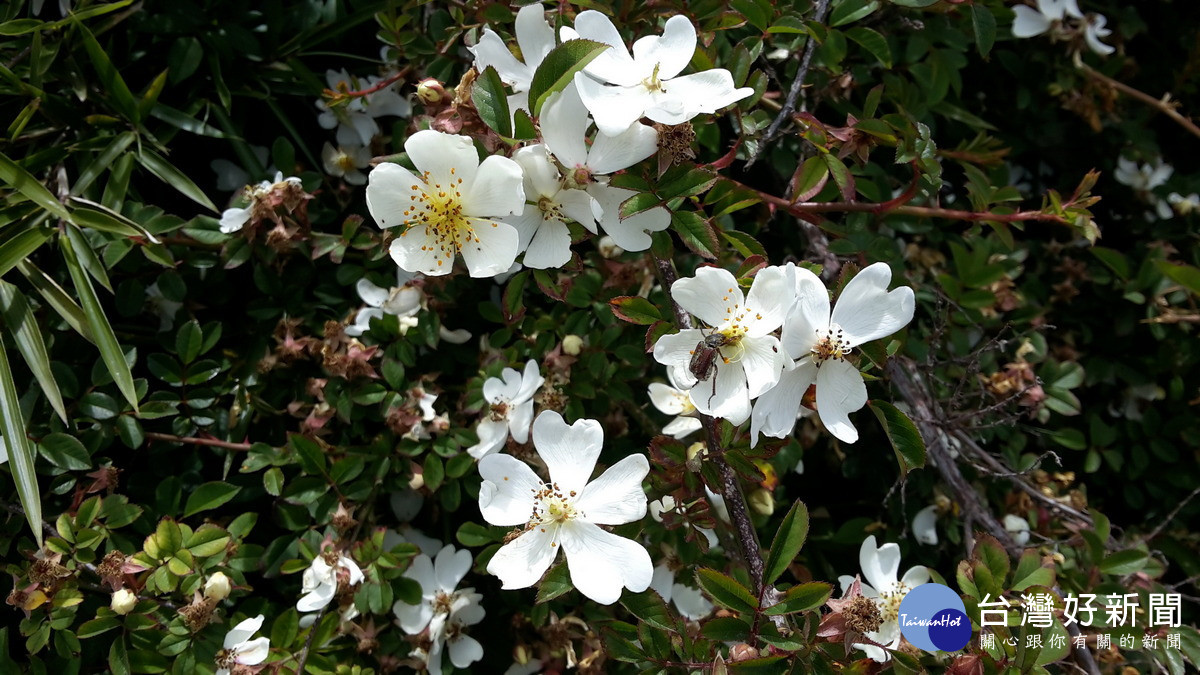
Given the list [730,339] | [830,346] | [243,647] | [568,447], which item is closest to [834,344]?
[830,346]

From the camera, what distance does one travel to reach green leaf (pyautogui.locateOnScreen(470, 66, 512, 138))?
34.1 inches

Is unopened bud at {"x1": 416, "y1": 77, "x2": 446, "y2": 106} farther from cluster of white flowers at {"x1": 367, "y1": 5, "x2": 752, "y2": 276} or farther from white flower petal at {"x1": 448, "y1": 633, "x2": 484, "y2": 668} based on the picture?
white flower petal at {"x1": 448, "y1": 633, "x2": 484, "y2": 668}

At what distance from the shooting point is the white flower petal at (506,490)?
0.97m

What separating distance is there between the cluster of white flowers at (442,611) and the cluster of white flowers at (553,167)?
568 millimetres

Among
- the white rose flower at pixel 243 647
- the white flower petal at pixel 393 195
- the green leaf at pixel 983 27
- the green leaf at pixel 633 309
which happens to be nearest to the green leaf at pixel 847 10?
the green leaf at pixel 983 27

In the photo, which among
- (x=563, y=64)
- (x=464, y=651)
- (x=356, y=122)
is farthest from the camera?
(x=356, y=122)

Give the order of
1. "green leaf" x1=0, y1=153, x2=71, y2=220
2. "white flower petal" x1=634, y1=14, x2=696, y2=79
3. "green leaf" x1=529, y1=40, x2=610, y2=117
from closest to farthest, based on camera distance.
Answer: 1. "green leaf" x1=529, y1=40, x2=610, y2=117
2. "white flower petal" x1=634, y1=14, x2=696, y2=79
3. "green leaf" x1=0, y1=153, x2=71, y2=220

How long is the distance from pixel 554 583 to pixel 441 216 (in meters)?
0.44

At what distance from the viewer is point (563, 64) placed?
835 millimetres

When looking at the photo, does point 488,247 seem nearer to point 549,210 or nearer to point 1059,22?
point 549,210

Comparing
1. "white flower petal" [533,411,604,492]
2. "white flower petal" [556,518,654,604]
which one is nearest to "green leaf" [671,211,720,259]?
"white flower petal" [533,411,604,492]

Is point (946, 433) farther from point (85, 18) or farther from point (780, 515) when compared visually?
point (85, 18)

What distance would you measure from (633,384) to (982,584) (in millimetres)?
633

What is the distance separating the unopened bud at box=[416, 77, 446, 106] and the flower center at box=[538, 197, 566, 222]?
21cm
